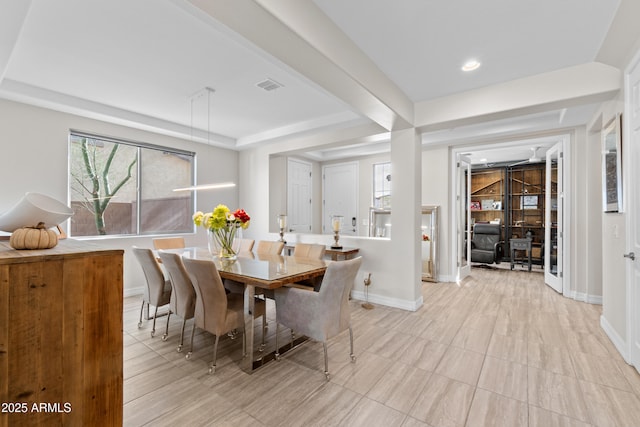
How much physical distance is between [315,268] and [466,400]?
1.45m

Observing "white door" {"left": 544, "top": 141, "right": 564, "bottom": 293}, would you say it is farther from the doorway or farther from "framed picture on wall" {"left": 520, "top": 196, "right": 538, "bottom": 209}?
"framed picture on wall" {"left": 520, "top": 196, "right": 538, "bottom": 209}

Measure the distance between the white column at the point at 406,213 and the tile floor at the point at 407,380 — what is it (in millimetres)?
569

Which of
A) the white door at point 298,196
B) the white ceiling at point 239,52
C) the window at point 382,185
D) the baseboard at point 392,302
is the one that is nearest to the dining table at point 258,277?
the baseboard at point 392,302

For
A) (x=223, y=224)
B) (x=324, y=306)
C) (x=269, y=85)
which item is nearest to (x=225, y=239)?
(x=223, y=224)

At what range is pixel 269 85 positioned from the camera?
127 inches

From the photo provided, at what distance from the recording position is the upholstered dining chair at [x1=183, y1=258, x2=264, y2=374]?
7.23 feet

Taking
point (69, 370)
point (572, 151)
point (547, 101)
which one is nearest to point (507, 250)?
point (572, 151)

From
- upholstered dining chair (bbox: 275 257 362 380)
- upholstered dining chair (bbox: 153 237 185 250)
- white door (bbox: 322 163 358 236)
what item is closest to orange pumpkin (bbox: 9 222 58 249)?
upholstered dining chair (bbox: 275 257 362 380)

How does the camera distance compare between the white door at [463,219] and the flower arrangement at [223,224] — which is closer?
the flower arrangement at [223,224]

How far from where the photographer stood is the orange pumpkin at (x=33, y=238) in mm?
1205

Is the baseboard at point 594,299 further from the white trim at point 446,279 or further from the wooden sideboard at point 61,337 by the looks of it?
the wooden sideboard at point 61,337

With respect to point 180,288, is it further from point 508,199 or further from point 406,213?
point 508,199

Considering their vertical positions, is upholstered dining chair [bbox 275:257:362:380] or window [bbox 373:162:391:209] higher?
window [bbox 373:162:391:209]

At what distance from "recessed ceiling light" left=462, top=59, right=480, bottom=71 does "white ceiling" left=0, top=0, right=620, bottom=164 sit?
2.5 inches
